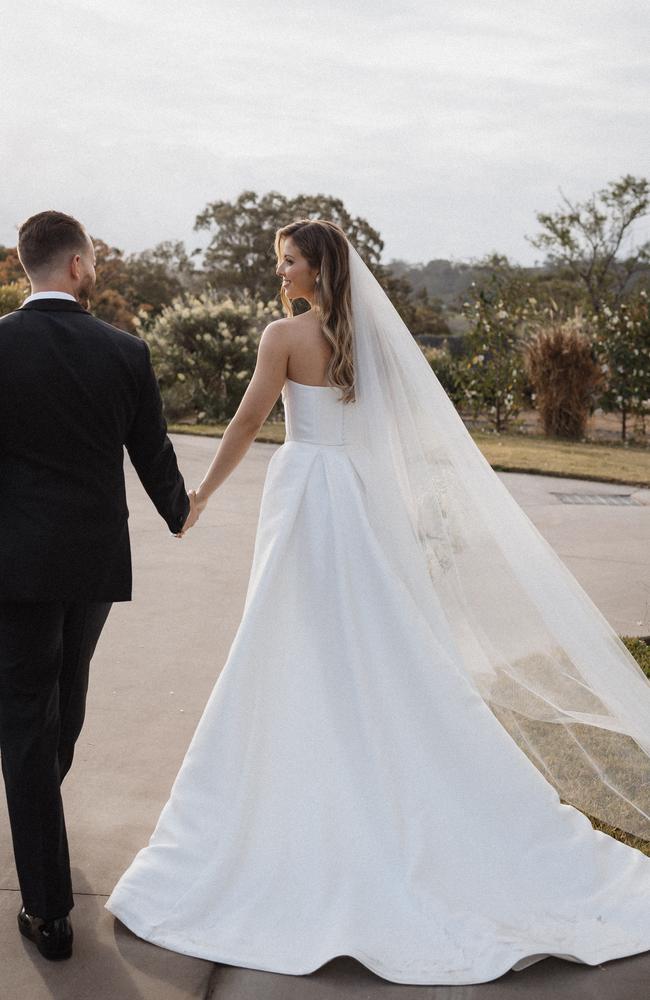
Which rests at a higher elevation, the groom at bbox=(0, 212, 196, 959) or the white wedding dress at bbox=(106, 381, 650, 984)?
the groom at bbox=(0, 212, 196, 959)

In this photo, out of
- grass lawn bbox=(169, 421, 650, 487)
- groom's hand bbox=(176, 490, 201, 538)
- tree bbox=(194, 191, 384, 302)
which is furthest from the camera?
tree bbox=(194, 191, 384, 302)

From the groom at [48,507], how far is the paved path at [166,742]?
0.16 m

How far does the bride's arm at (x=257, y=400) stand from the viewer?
3186 mm

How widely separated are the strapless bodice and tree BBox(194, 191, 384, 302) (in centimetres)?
3372

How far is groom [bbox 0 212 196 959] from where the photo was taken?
8.22 ft

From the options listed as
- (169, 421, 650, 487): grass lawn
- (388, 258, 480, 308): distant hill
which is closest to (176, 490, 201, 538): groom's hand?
(169, 421, 650, 487): grass lawn

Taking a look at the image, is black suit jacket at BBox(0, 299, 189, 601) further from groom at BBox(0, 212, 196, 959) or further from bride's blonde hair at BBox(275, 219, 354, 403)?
bride's blonde hair at BBox(275, 219, 354, 403)

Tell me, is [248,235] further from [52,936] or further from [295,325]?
[52,936]

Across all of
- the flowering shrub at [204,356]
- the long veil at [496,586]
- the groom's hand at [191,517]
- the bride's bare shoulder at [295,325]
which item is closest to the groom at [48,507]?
the groom's hand at [191,517]

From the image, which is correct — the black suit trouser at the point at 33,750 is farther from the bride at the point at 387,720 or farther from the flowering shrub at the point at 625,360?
the flowering shrub at the point at 625,360

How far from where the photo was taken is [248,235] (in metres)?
37.3

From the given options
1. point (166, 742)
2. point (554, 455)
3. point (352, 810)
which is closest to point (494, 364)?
point (554, 455)

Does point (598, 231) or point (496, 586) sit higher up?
point (598, 231)

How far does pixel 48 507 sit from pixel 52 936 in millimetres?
1109
